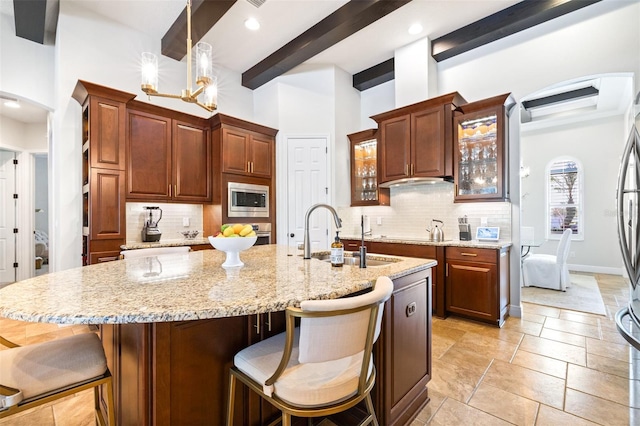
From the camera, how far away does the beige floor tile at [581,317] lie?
3.18 meters

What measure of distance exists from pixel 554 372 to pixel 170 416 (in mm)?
2585

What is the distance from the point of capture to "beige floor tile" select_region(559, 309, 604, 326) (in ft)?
10.4

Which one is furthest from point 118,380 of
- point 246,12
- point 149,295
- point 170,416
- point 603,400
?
point 246,12

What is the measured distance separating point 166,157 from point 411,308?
3421 mm

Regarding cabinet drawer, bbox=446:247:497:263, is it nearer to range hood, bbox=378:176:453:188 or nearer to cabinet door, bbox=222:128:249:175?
range hood, bbox=378:176:453:188

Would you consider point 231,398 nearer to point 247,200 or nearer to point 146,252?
point 146,252

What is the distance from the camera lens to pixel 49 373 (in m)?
1.11

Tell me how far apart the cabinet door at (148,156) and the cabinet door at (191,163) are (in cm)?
10

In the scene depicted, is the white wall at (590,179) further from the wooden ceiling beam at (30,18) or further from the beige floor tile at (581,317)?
the wooden ceiling beam at (30,18)

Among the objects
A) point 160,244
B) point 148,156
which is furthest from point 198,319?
point 148,156

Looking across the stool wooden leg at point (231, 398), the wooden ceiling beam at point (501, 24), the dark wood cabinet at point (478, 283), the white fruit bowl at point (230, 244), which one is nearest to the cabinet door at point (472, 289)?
the dark wood cabinet at point (478, 283)

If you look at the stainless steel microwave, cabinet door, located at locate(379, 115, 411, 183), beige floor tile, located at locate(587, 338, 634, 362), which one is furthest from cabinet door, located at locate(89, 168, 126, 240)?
beige floor tile, located at locate(587, 338, 634, 362)

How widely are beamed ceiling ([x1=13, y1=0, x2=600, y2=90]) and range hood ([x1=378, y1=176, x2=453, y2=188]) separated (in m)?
1.69

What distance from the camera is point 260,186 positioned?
440cm
